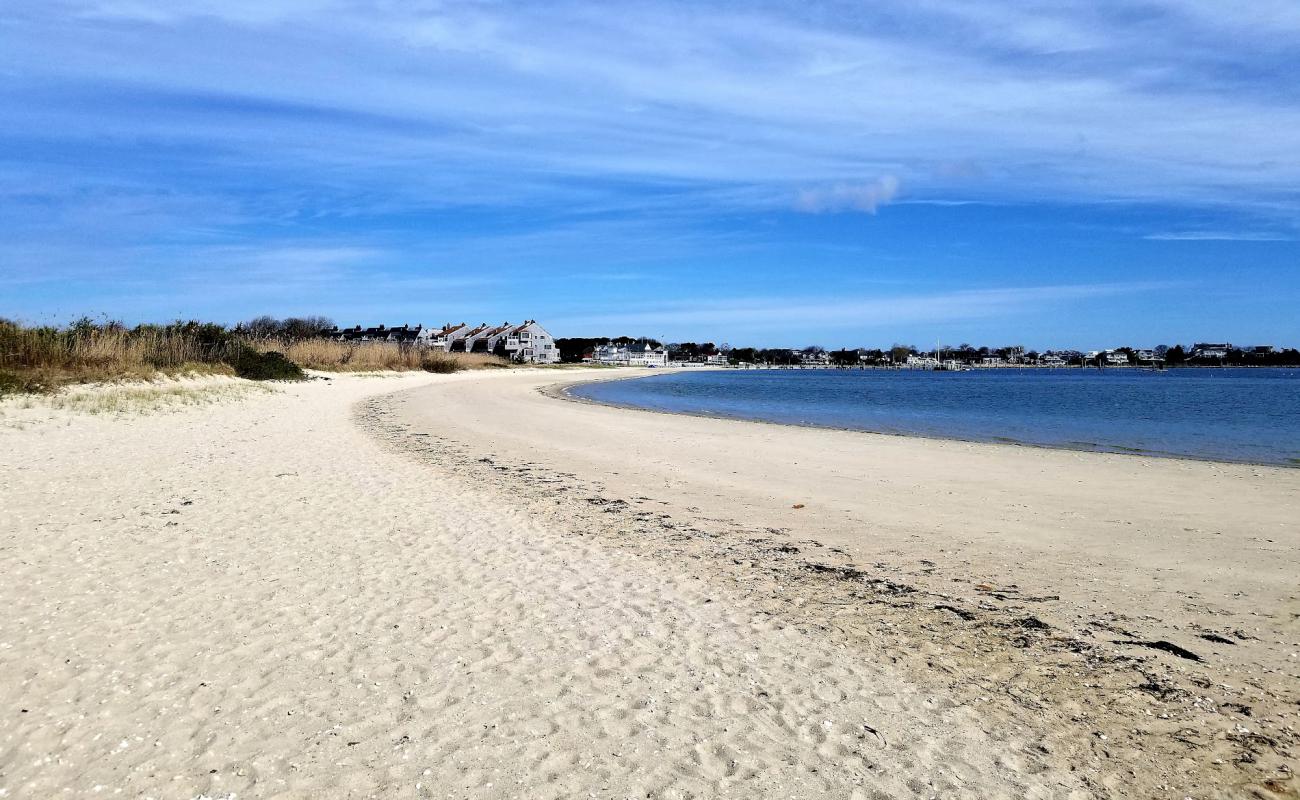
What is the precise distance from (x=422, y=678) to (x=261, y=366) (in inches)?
1426

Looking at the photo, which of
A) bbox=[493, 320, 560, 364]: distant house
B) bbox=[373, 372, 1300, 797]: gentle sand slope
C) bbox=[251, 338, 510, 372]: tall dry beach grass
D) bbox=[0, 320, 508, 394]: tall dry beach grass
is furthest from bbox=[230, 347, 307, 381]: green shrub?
bbox=[493, 320, 560, 364]: distant house

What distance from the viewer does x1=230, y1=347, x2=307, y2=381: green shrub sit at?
34875 mm

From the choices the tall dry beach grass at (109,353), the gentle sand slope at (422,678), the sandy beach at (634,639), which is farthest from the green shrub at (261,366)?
the gentle sand slope at (422,678)

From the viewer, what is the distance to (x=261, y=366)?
3606cm

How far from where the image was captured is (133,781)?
3234 millimetres

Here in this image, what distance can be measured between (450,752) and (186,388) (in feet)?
85.3

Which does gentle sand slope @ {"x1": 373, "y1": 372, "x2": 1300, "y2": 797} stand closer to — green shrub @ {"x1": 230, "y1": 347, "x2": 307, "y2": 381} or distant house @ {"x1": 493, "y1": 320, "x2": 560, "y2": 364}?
green shrub @ {"x1": 230, "y1": 347, "x2": 307, "y2": 381}

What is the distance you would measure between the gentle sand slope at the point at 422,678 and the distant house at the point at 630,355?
149 m

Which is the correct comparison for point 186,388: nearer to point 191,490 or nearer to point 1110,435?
point 191,490

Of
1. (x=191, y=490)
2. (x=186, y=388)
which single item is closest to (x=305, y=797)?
(x=191, y=490)

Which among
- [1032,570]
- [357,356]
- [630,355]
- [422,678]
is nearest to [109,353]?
[422,678]

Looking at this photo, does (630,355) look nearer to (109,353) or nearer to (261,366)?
(261,366)

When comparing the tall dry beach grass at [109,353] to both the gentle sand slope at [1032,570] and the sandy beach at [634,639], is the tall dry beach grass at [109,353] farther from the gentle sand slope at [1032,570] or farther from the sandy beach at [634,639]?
the gentle sand slope at [1032,570]

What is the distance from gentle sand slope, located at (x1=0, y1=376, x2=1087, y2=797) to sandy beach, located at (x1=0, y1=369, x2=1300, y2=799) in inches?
0.9
